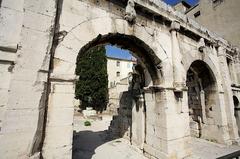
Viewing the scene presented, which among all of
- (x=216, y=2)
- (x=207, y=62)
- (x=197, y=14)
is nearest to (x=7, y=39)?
(x=207, y=62)

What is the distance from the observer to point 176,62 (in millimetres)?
4668

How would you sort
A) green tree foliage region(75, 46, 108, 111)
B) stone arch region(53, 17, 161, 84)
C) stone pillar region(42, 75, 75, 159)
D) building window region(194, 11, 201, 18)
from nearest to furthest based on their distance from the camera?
stone pillar region(42, 75, 75, 159) → stone arch region(53, 17, 161, 84) → building window region(194, 11, 201, 18) → green tree foliage region(75, 46, 108, 111)

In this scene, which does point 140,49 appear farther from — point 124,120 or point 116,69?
point 116,69

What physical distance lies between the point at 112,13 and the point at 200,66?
472cm

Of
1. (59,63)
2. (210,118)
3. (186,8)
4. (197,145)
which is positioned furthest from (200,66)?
(186,8)

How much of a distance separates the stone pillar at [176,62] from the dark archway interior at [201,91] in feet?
6.63

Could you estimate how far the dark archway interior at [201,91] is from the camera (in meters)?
6.66

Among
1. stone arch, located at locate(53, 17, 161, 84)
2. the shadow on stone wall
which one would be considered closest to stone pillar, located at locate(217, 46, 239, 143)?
the shadow on stone wall

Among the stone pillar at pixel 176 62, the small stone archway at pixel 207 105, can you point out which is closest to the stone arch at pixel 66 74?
the stone pillar at pixel 176 62

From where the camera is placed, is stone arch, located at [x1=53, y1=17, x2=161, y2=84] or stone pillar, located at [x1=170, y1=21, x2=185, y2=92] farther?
stone pillar, located at [x1=170, y1=21, x2=185, y2=92]

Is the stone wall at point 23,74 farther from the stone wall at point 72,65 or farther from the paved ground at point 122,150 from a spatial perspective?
the paved ground at point 122,150

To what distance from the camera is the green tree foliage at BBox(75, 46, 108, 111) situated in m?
18.5

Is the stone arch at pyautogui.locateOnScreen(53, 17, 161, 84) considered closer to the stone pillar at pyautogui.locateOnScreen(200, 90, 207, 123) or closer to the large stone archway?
the large stone archway

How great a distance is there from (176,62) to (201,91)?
11.3 feet
